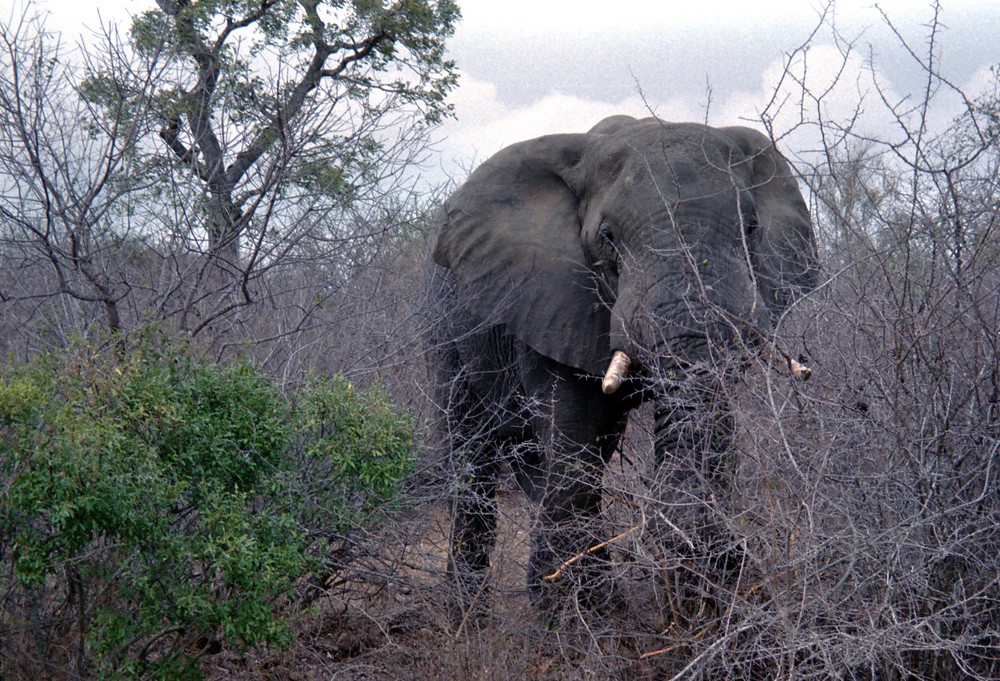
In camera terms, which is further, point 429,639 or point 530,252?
point 530,252

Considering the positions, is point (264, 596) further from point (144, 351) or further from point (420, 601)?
Result: point (420, 601)

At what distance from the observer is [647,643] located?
16.4 ft

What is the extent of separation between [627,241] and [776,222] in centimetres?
105

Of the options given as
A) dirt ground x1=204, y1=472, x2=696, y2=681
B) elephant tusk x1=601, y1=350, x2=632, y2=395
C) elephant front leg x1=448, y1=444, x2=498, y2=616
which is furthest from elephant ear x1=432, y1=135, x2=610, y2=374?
dirt ground x1=204, y1=472, x2=696, y2=681

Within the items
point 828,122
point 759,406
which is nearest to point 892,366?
point 759,406

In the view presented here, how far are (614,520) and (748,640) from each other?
3.56 ft

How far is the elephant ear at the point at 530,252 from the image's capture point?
20.5 feet

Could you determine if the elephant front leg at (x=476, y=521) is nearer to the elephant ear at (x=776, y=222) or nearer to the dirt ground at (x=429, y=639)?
the dirt ground at (x=429, y=639)

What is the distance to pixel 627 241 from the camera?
5.96 m

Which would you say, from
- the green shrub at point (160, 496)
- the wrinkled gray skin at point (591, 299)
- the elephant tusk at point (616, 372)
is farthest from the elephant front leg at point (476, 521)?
the green shrub at point (160, 496)

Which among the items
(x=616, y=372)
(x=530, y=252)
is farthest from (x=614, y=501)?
(x=530, y=252)

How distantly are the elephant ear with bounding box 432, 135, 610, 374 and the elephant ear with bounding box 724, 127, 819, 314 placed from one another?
857mm

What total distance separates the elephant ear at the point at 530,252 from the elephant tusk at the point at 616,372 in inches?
18.8

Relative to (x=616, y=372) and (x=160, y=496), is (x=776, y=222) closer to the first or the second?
(x=616, y=372)
